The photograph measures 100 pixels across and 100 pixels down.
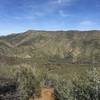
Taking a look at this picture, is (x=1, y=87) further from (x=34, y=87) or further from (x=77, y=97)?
(x=77, y=97)

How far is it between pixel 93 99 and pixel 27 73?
50310 millimetres

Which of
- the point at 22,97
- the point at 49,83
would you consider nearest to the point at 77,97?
the point at 22,97

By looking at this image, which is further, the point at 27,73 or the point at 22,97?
the point at 27,73

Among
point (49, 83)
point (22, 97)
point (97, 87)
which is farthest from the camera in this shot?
point (49, 83)

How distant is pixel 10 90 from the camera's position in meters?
87.3

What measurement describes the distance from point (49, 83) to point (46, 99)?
3489 centimetres

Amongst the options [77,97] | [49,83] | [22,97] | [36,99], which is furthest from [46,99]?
[77,97]

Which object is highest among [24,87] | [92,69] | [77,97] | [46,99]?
[92,69]

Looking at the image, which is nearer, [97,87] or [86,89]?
[97,87]

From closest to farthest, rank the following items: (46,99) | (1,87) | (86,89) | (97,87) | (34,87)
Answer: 1. (97,87)
2. (86,89)
3. (34,87)
4. (46,99)
5. (1,87)

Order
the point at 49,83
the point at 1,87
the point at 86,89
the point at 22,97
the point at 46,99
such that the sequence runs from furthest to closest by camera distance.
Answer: the point at 49,83
the point at 1,87
the point at 46,99
the point at 22,97
the point at 86,89

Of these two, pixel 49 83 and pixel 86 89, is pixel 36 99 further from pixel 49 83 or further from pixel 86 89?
pixel 86 89

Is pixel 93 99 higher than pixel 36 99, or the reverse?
pixel 93 99

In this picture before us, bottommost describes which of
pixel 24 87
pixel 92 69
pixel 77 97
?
pixel 24 87
